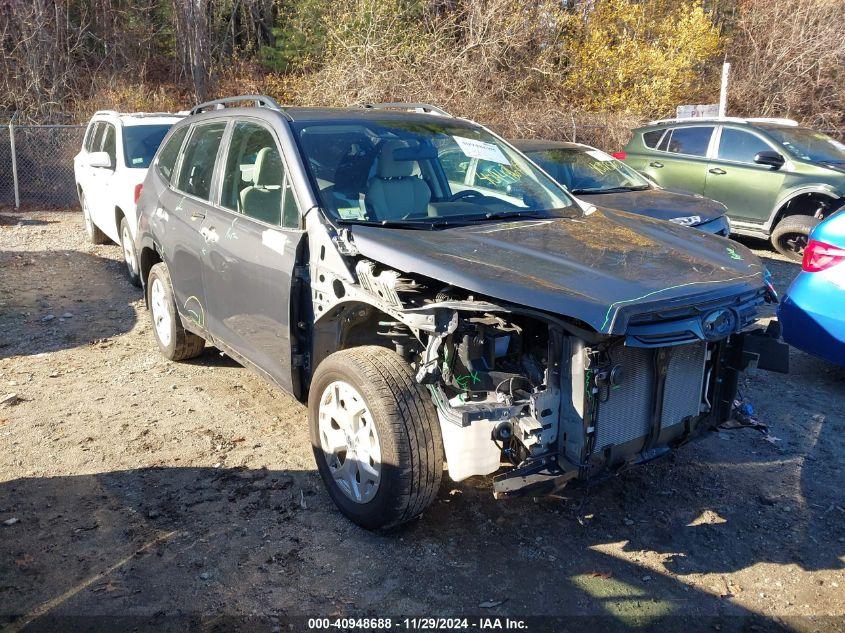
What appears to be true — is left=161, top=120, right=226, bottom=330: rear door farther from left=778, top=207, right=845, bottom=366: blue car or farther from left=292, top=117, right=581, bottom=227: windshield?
left=778, top=207, right=845, bottom=366: blue car

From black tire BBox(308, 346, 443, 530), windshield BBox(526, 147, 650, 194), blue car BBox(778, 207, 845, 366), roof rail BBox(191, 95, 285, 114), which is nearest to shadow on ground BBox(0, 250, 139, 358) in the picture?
roof rail BBox(191, 95, 285, 114)

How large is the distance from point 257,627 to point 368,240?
5.72 ft

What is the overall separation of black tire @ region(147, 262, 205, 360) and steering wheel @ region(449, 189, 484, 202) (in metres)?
2.40

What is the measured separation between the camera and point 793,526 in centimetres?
383

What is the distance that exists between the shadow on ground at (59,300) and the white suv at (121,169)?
17.1 inches

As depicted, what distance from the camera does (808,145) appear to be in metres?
10.6

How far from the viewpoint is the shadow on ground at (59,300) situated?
6.78 m

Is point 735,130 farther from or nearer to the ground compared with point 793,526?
farther from the ground

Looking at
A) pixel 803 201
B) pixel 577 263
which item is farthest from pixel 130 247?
pixel 803 201

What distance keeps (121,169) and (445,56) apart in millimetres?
11008

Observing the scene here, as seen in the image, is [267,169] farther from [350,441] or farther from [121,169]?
[121,169]

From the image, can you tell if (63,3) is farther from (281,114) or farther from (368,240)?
(368,240)

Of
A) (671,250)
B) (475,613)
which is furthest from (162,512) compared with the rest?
(671,250)

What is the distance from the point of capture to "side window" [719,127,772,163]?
1076 cm
